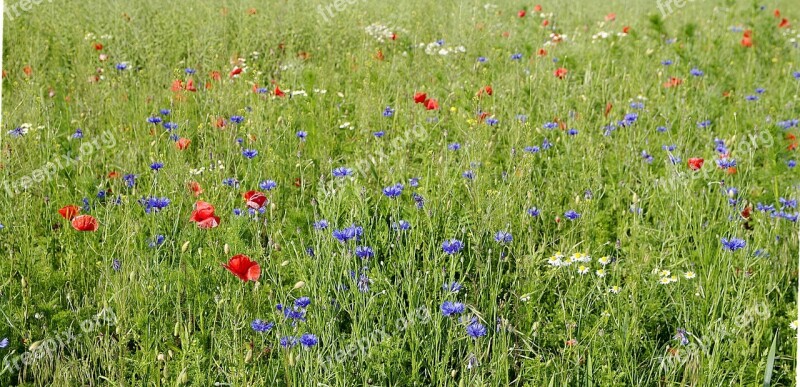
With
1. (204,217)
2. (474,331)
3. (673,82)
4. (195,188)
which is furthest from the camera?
(673,82)

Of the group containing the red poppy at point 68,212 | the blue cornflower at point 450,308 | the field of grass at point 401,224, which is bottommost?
the field of grass at point 401,224

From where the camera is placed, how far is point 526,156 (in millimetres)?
3137

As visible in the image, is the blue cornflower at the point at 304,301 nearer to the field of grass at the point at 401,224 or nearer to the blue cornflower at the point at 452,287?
the field of grass at the point at 401,224

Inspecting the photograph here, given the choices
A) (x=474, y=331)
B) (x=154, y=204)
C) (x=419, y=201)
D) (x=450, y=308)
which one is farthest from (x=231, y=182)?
(x=474, y=331)

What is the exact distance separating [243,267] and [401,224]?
2.02 ft

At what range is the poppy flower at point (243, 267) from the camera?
2.04 metres

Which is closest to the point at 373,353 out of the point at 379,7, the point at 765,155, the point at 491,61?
the point at 765,155

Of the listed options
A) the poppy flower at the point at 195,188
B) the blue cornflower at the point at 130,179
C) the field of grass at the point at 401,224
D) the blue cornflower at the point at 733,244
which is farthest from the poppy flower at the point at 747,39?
the blue cornflower at the point at 130,179

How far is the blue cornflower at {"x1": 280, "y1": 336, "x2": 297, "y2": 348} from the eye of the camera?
6.51 feet

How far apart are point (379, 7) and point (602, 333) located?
556cm

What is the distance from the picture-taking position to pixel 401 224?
2.49 meters

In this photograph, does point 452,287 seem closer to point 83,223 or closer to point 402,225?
point 402,225

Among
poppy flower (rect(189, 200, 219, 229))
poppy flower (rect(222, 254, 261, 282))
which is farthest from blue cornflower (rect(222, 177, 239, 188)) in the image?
poppy flower (rect(222, 254, 261, 282))

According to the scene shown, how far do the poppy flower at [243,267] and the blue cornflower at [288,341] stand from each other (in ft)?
0.62
